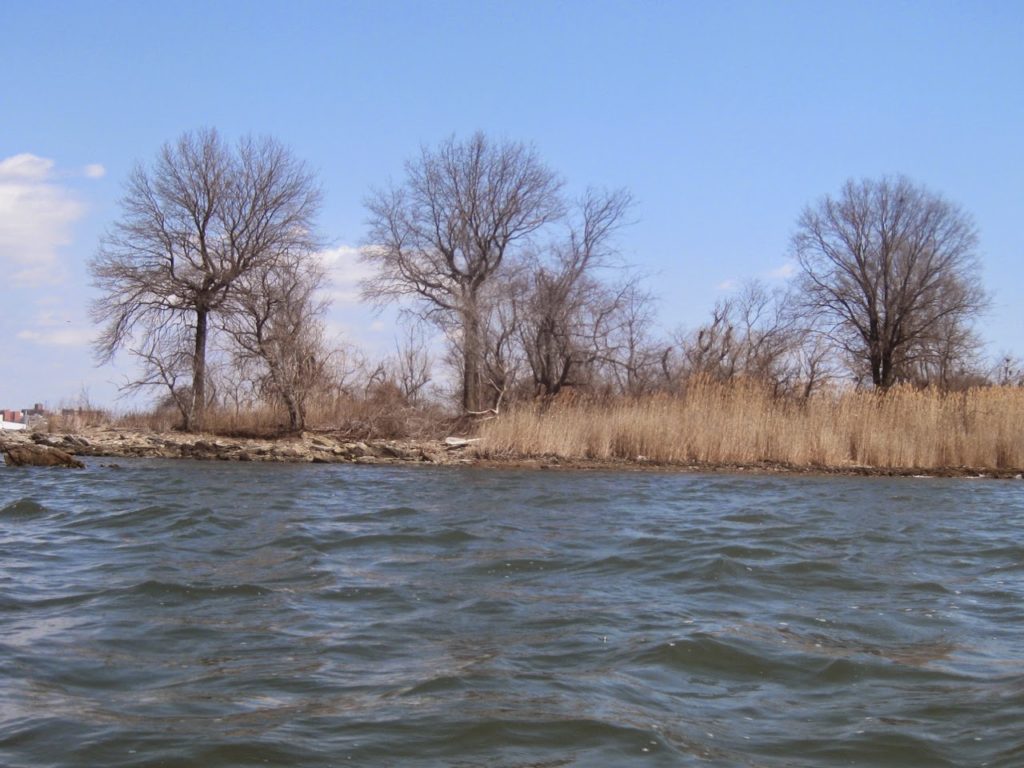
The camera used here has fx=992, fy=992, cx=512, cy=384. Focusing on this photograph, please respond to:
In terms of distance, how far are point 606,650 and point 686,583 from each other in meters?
2.39

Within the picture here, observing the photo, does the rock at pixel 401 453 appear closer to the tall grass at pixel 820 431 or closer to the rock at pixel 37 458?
the tall grass at pixel 820 431

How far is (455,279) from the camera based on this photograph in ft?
112

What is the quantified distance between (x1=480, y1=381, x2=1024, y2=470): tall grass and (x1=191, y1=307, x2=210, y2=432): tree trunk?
39.4 feet

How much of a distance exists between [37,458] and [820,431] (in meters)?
16.4

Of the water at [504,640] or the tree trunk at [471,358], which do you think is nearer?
the water at [504,640]

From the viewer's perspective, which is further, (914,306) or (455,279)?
(914,306)

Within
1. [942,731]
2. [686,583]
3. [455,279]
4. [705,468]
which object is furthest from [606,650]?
[455,279]

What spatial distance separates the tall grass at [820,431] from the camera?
21047mm

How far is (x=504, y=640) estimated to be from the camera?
19.4 ft

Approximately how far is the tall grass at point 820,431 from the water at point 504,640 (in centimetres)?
914

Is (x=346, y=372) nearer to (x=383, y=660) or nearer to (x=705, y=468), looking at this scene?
(x=705, y=468)

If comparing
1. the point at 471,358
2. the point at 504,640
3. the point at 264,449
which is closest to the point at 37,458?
the point at 264,449

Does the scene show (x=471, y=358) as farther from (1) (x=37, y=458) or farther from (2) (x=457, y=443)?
(1) (x=37, y=458)

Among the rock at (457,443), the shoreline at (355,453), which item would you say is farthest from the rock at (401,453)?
the rock at (457,443)
